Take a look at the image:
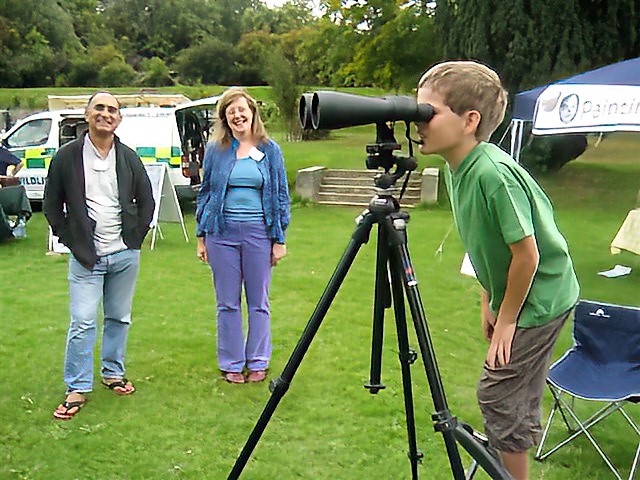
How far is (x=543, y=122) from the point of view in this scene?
5766mm

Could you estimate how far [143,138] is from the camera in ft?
34.4

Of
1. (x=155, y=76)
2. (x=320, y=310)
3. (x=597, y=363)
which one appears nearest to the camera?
(x=320, y=310)

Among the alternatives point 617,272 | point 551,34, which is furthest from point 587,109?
point 551,34

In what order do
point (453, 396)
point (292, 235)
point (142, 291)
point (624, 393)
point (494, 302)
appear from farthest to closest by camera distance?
point (292, 235) → point (142, 291) → point (453, 396) → point (624, 393) → point (494, 302)

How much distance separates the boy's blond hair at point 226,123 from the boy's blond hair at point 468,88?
6.58ft

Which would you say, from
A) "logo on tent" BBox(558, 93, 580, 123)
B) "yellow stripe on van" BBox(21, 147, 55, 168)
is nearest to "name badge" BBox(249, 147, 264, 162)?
"logo on tent" BBox(558, 93, 580, 123)

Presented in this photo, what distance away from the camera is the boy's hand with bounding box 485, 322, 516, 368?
1840 mm

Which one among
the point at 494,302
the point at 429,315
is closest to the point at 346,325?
the point at 429,315

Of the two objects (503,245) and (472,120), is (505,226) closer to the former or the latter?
(503,245)

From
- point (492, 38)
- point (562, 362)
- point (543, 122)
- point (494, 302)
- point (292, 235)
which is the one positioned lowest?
Answer: point (292, 235)

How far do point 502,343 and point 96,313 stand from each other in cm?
231

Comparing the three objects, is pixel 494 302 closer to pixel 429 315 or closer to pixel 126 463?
pixel 126 463

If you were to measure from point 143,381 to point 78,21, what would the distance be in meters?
57.7

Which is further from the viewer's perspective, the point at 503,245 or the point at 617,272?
the point at 617,272
